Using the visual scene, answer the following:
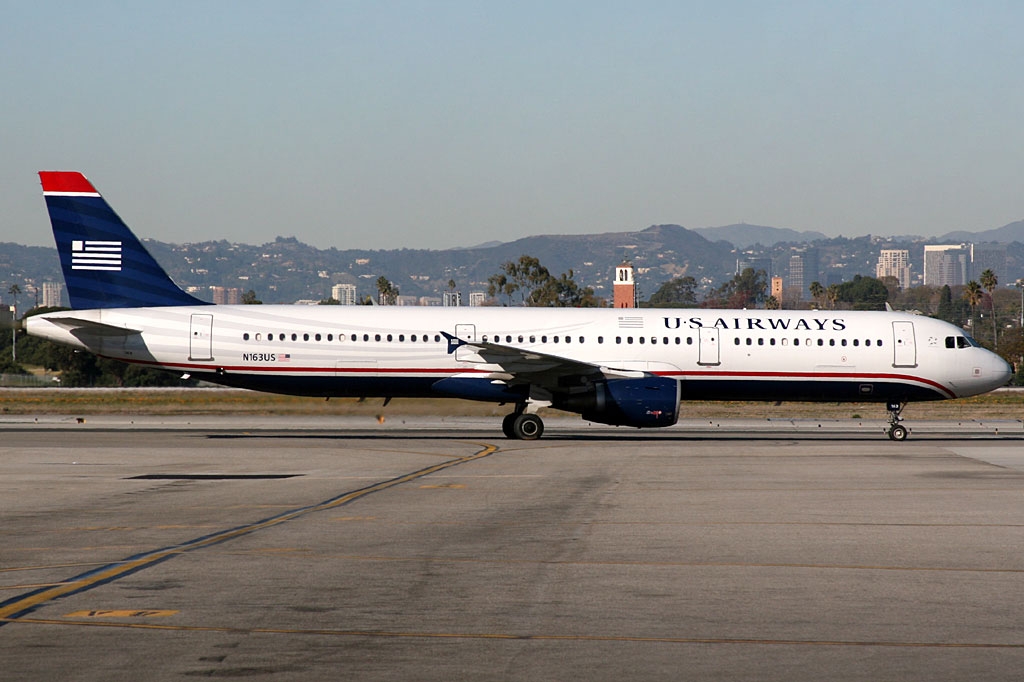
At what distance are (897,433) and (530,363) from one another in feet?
34.9

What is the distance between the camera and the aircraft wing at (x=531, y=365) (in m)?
29.6

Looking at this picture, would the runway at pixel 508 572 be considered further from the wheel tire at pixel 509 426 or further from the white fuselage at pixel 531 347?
the wheel tire at pixel 509 426

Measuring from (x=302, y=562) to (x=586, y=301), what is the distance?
13133cm

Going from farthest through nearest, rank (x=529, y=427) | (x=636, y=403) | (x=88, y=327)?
(x=529, y=427)
(x=88, y=327)
(x=636, y=403)

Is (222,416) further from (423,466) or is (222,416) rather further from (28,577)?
(28,577)

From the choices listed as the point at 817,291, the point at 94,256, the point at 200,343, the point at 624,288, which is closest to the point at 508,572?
the point at 200,343

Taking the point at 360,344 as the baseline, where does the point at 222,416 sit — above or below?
below

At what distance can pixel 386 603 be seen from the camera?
342 inches

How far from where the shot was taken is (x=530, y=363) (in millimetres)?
30062

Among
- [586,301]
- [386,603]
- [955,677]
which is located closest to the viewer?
[955,677]

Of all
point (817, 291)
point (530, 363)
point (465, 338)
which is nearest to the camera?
point (530, 363)

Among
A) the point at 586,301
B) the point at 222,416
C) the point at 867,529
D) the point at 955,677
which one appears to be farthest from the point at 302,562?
the point at 586,301

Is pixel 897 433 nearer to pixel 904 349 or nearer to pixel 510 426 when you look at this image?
pixel 904 349

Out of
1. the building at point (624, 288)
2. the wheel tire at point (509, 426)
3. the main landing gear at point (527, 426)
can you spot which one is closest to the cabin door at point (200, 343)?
the wheel tire at point (509, 426)
